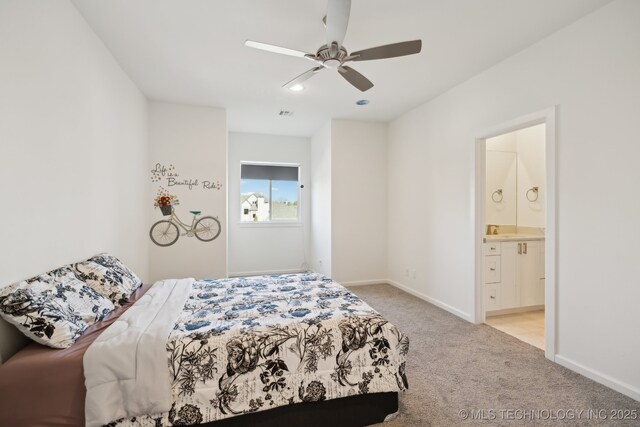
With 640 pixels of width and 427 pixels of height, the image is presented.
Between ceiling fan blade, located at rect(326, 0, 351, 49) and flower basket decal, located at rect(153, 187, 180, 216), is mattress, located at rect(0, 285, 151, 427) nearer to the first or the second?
ceiling fan blade, located at rect(326, 0, 351, 49)

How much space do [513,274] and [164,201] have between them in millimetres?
4693

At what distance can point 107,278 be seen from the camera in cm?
Result: 219

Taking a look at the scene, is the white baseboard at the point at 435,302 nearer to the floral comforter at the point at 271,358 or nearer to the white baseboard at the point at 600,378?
the white baseboard at the point at 600,378

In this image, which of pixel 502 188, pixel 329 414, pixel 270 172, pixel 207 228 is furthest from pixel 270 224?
pixel 329 414

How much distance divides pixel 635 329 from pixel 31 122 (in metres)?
4.12

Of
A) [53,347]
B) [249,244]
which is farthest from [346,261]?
[53,347]

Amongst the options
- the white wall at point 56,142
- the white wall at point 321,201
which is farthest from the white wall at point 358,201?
the white wall at point 56,142

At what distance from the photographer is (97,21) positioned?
235 cm

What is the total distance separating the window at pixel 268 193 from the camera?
227 inches

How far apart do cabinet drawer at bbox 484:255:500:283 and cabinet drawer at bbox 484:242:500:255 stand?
0.16 ft

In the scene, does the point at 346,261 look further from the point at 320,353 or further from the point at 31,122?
the point at 31,122

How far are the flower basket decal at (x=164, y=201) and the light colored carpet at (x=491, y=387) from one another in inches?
139

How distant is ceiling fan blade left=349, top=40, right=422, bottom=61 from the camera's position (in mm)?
2033

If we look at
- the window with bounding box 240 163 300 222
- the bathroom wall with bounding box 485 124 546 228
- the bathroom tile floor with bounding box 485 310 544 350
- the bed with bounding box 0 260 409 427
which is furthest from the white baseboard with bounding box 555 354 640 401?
the window with bounding box 240 163 300 222
